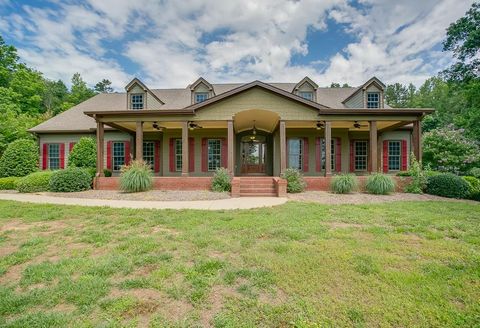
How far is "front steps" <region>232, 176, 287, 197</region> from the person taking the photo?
959 cm

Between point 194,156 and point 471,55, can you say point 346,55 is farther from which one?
point 194,156

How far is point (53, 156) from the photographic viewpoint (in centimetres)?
1508

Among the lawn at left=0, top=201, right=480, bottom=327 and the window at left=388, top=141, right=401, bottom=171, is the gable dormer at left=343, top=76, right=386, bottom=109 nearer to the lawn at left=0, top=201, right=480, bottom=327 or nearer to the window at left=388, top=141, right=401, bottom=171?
the window at left=388, top=141, right=401, bottom=171

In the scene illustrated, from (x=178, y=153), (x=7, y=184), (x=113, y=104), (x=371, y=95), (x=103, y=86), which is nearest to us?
(x=7, y=184)

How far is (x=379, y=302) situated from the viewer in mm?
2307

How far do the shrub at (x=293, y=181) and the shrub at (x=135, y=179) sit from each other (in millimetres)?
6297

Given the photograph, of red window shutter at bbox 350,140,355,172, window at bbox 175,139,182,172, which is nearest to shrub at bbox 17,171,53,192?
window at bbox 175,139,182,172

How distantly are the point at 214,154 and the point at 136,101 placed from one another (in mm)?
6191

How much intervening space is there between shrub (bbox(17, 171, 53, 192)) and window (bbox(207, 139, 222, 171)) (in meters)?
8.22

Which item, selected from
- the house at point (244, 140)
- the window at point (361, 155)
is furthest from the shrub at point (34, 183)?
the window at point (361, 155)

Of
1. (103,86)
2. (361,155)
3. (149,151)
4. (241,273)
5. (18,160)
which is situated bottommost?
(241,273)

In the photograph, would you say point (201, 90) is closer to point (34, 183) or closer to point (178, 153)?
point (178, 153)

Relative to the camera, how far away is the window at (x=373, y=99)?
44.9 feet

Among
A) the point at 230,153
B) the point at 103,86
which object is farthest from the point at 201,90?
the point at 103,86
